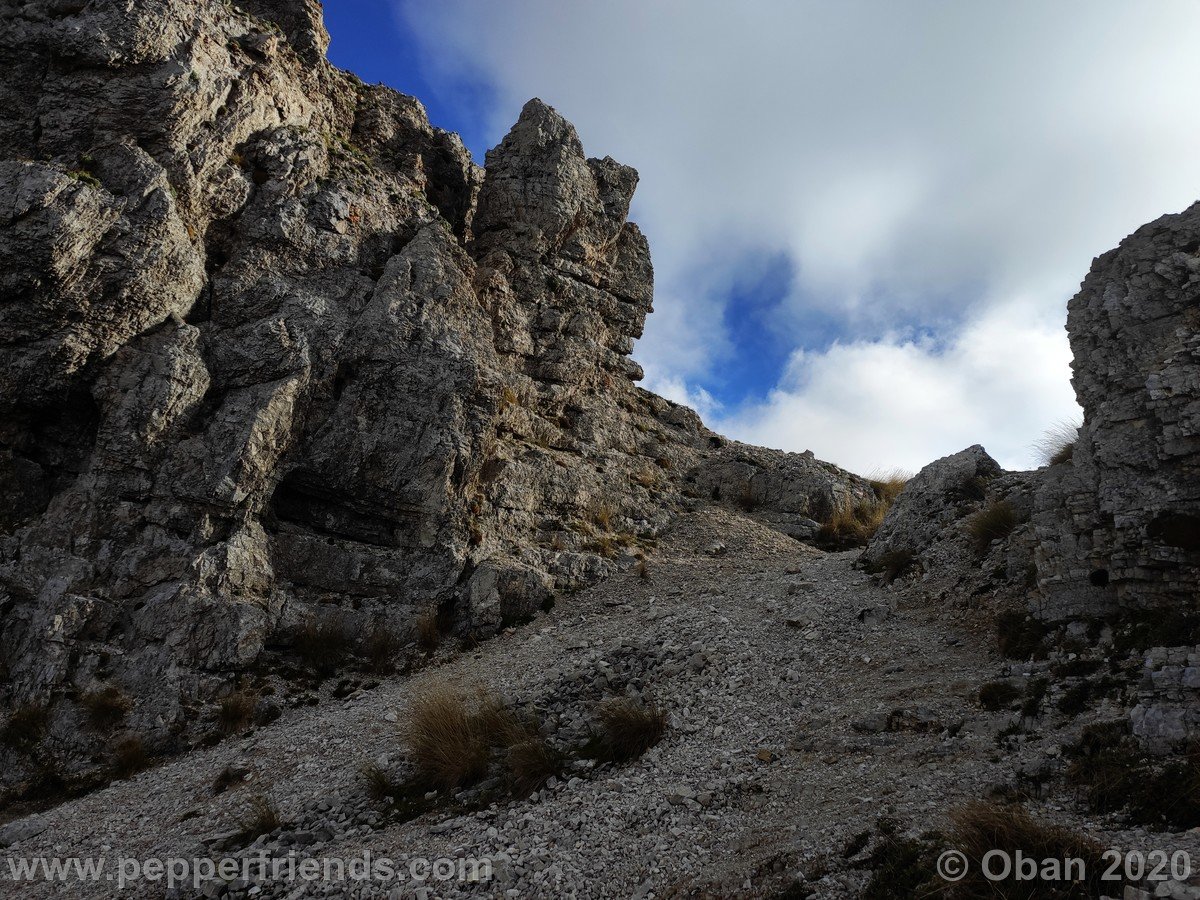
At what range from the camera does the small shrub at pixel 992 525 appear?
57.9ft

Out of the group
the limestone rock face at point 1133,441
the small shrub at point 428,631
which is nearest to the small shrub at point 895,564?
the limestone rock face at point 1133,441

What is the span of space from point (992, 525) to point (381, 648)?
18170 mm

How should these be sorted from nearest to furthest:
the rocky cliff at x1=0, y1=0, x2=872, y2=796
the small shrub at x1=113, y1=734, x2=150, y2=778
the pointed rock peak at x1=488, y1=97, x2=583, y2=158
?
the small shrub at x1=113, y1=734, x2=150, y2=778
the rocky cliff at x1=0, y1=0, x2=872, y2=796
the pointed rock peak at x1=488, y1=97, x2=583, y2=158

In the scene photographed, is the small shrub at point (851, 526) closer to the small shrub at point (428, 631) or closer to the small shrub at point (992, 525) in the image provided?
the small shrub at point (992, 525)

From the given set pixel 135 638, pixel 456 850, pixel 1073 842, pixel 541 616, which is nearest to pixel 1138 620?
pixel 1073 842

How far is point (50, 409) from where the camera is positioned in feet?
66.9

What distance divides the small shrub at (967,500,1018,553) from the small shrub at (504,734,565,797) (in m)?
12.2

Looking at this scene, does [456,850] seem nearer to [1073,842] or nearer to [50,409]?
[1073,842]

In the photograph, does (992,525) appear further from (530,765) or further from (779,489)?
(779,489)

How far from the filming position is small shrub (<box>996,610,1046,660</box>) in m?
13.4

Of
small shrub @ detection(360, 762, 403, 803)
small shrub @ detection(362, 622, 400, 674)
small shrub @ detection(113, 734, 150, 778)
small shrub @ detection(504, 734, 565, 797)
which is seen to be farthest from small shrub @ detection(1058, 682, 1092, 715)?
small shrub @ detection(113, 734, 150, 778)

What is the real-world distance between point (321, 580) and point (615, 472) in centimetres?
1335

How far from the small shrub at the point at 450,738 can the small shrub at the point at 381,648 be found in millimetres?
5869

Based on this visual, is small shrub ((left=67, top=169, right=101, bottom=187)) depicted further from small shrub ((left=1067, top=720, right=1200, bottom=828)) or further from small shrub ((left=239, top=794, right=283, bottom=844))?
small shrub ((left=1067, top=720, right=1200, bottom=828))
